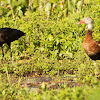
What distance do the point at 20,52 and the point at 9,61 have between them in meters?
0.80

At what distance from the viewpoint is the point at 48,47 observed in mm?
7238

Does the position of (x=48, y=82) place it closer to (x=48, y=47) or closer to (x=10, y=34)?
(x=48, y=47)

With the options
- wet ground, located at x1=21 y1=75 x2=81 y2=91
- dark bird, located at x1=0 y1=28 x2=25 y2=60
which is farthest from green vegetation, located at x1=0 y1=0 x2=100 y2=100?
dark bird, located at x1=0 y1=28 x2=25 y2=60

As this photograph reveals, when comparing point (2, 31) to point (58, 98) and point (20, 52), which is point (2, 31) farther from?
point (58, 98)

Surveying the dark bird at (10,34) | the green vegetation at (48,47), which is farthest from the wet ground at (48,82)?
the dark bird at (10,34)

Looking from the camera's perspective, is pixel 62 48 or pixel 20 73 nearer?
pixel 20 73

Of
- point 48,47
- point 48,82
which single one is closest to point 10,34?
point 48,47

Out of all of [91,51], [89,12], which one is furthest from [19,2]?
[91,51]

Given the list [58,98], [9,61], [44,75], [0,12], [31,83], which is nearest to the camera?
[58,98]

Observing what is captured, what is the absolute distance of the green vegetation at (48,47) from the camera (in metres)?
5.52

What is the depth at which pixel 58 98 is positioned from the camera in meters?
3.72

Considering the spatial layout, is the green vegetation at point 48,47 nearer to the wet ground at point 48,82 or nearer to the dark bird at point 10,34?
the wet ground at point 48,82

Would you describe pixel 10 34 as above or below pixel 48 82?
above

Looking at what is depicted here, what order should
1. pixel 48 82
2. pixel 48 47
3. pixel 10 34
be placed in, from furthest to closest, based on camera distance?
pixel 10 34 → pixel 48 47 → pixel 48 82
